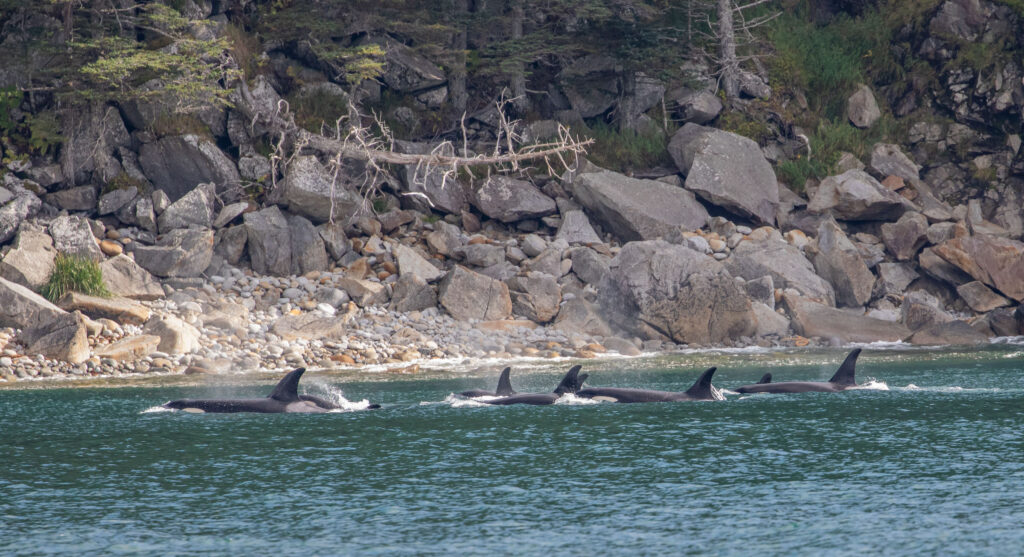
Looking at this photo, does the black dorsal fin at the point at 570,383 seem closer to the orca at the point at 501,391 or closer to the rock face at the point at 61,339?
the orca at the point at 501,391

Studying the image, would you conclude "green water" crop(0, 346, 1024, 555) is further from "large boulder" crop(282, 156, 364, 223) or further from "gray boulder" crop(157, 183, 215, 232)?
"large boulder" crop(282, 156, 364, 223)

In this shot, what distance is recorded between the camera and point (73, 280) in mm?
25031

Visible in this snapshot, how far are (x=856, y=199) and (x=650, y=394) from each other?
18.4 meters

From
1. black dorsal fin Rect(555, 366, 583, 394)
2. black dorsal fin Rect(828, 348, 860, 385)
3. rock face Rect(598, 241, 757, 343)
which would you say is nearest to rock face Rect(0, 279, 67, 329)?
black dorsal fin Rect(555, 366, 583, 394)

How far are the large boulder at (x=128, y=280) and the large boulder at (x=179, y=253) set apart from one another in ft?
2.30

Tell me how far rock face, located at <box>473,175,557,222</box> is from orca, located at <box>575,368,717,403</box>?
1576cm

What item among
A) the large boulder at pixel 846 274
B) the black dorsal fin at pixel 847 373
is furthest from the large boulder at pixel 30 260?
the large boulder at pixel 846 274

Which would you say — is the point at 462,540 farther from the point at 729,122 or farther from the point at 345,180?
the point at 729,122

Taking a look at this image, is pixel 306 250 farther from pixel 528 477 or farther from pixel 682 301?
pixel 528 477

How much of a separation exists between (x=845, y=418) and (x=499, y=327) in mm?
13148

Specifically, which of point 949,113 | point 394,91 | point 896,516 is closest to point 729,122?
point 949,113

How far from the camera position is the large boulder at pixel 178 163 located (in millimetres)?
30328

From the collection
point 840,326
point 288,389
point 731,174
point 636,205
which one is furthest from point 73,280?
point 840,326

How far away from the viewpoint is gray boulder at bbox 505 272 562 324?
27812mm
